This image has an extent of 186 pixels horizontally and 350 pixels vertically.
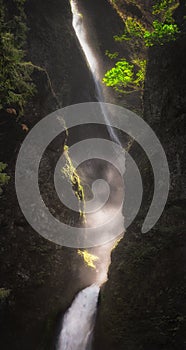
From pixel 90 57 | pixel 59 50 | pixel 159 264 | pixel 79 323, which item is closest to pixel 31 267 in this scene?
pixel 79 323

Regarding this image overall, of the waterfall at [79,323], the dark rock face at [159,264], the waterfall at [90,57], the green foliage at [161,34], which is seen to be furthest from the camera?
the waterfall at [90,57]

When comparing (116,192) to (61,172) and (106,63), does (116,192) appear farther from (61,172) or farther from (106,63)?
(106,63)

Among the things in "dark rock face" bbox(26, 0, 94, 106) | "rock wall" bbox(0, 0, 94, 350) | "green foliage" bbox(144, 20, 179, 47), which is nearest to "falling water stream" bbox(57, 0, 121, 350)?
"rock wall" bbox(0, 0, 94, 350)

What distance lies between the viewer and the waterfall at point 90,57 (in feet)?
79.7

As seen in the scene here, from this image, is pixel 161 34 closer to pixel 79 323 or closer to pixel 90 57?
pixel 79 323

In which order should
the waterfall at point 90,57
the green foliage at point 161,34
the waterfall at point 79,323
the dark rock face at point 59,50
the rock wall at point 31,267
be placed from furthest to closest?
1. the waterfall at point 90,57
2. the dark rock face at point 59,50
3. the green foliage at point 161,34
4. the waterfall at point 79,323
5. the rock wall at point 31,267

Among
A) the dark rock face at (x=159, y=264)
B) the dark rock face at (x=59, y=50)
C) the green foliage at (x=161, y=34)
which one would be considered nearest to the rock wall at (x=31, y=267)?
the dark rock face at (x=159, y=264)

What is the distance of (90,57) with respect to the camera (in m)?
26.3

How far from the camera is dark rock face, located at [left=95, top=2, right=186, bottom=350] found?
8.35 metres

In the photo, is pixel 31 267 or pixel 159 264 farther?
pixel 31 267

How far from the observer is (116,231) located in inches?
800

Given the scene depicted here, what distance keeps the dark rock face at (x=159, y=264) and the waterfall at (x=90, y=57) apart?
1110 centimetres

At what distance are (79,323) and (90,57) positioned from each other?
21.9 meters

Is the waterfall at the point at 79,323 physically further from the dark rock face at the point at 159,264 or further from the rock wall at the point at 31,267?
the dark rock face at the point at 159,264
